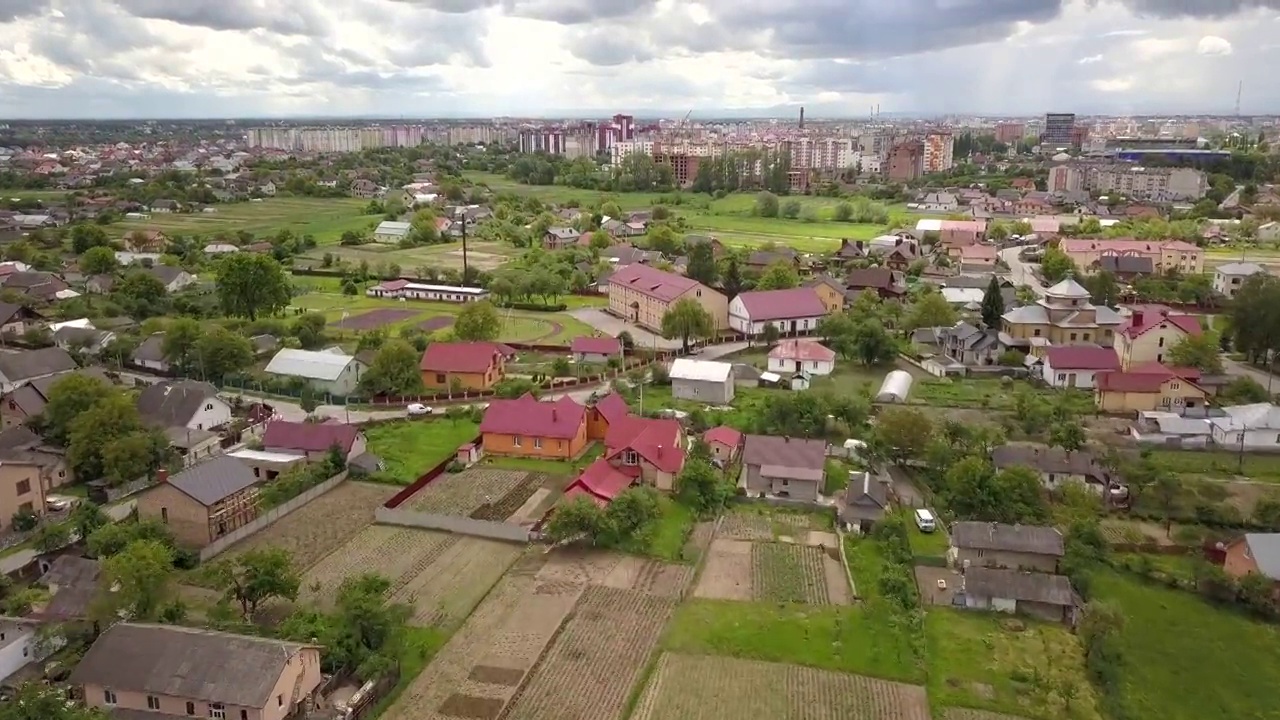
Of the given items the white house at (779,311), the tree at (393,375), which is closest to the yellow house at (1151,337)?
the white house at (779,311)

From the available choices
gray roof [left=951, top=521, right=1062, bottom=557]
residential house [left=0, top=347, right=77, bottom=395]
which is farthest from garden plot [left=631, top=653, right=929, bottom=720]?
residential house [left=0, top=347, right=77, bottom=395]

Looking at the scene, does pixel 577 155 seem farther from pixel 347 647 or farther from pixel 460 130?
pixel 347 647

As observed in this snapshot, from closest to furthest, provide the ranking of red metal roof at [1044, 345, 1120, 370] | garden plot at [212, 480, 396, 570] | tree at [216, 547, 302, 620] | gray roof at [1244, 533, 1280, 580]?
tree at [216, 547, 302, 620] → gray roof at [1244, 533, 1280, 580] → garden plot at [212, 480, 396, 570] → red metal roof at [1044, 345, 1120, 370]

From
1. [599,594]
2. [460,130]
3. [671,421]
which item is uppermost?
[460,130]

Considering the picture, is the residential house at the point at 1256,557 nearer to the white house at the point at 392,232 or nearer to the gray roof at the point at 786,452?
the gray roof at the point at 786,452

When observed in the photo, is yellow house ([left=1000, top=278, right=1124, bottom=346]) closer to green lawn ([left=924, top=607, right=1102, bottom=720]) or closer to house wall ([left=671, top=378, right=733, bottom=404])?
house wall ([left=671, top=378, right=733, bottom=404])

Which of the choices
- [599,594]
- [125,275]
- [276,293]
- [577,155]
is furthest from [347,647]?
[577,155]

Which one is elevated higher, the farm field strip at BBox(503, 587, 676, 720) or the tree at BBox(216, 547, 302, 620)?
the tree at BBox(216, 547, 302, 620)
